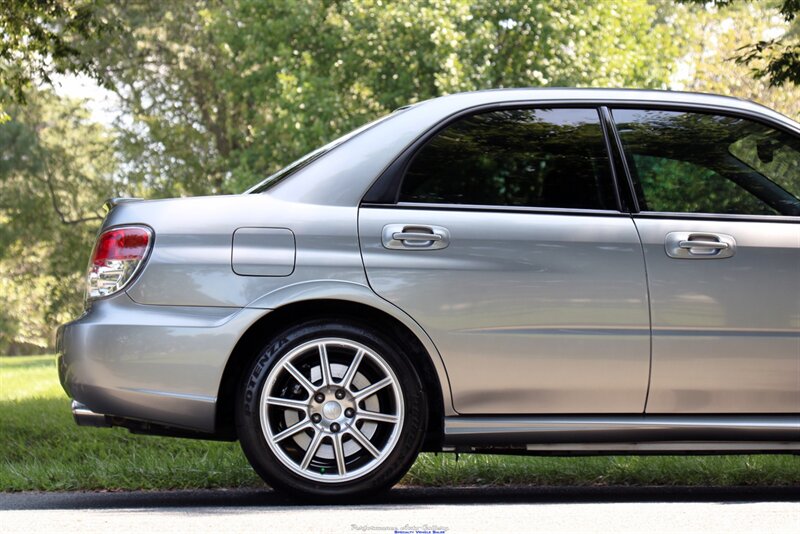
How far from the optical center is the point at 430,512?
486 cm

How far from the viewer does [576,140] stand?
5.35m

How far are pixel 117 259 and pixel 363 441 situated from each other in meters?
1.28

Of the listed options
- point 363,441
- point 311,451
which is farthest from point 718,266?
point 311,451

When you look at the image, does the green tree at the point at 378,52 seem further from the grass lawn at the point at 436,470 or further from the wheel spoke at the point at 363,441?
the wheel spoke at the point at 363,441

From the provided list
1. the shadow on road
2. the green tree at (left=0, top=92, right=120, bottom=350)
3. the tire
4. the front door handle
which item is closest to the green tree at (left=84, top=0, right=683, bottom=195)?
the green tree at (left=0, top=92, right=120, bottom=350)

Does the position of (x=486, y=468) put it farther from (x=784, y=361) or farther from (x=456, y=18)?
(x=456, y=18)

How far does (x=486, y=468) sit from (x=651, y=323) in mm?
1560

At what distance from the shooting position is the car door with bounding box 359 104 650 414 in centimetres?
500

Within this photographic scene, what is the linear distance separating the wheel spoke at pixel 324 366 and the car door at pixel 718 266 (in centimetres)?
136

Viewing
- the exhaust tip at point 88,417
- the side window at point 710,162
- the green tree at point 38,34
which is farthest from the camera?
the green tree at point 38,34

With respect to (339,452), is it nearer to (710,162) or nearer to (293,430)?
(293,430)

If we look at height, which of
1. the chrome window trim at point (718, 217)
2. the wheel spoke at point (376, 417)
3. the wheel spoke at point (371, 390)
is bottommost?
the wheel spoke at point (376, 417)

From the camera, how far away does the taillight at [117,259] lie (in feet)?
16.5

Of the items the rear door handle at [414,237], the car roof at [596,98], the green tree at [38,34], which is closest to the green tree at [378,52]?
the green tree at [38,34]
